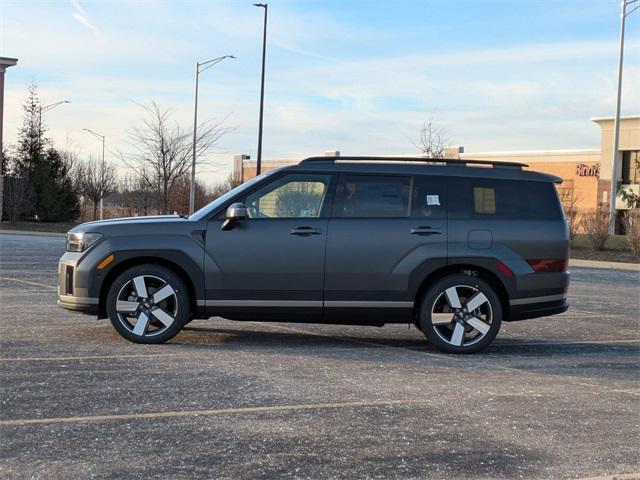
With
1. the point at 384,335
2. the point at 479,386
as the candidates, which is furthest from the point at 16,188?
the point at 479,386

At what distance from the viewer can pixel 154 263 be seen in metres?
8.88

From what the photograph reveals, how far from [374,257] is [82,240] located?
2.97m

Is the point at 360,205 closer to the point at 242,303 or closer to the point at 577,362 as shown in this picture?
the point at 242,303

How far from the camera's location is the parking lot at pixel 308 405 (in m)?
4.92

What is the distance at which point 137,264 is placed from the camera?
8.88 m

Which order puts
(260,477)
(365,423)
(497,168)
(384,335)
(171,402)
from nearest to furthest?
(260,477) → (365,423) → (171,402) → (497,168) → (384,335)

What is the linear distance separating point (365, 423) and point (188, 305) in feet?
11.1

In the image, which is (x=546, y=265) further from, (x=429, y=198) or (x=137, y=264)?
(x=137, y=264)

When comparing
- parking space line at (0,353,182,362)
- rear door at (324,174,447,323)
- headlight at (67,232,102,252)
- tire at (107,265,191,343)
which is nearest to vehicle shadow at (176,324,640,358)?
tire at (107,265,191,343)

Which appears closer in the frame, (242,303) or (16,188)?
(242,303)

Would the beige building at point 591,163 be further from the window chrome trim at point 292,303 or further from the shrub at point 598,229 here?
the window chrome trim at point 292,303

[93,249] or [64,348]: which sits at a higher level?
[93,249]

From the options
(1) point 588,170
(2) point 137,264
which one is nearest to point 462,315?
(2) point 137,264

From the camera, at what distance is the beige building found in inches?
2356
